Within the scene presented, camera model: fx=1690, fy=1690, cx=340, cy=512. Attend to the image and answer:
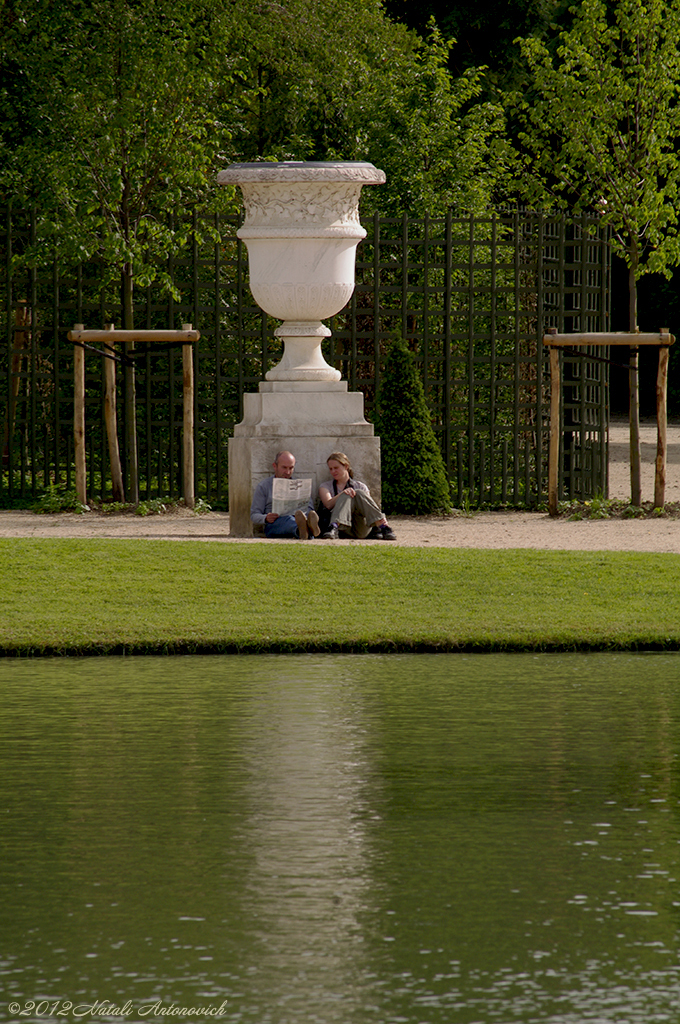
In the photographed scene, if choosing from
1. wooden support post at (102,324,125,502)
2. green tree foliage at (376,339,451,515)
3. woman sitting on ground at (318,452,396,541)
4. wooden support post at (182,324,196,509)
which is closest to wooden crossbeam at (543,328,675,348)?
green tree foliage at (376,339,451,515)

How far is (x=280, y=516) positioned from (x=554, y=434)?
3.51 metres

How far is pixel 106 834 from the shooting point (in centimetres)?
517

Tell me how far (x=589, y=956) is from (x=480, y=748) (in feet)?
8.05

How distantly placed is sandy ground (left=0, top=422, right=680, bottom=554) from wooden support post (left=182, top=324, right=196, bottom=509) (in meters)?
0.23

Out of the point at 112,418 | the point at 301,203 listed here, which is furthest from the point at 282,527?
the point at 112,418

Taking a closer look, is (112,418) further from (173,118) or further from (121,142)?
(173,118)

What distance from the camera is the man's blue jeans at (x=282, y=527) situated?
12.9 m

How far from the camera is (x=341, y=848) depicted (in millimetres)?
4980

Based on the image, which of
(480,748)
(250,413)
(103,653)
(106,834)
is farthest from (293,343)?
(106,834)

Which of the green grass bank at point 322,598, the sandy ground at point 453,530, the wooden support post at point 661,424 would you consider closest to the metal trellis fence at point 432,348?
the sandy ground at point 453,530

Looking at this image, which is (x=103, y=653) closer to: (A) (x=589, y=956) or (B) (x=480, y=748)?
(B) (x=480, y=748)

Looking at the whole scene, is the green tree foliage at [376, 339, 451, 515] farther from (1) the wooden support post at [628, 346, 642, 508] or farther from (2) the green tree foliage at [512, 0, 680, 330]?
(2) the green tree foliage at [512, 0, 680, 330]

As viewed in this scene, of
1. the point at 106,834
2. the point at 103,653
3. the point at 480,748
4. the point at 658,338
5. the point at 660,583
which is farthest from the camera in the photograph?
the point at 658,338

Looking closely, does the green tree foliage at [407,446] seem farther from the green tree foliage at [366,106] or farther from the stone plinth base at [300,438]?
the green tree foliage at [366,106]
